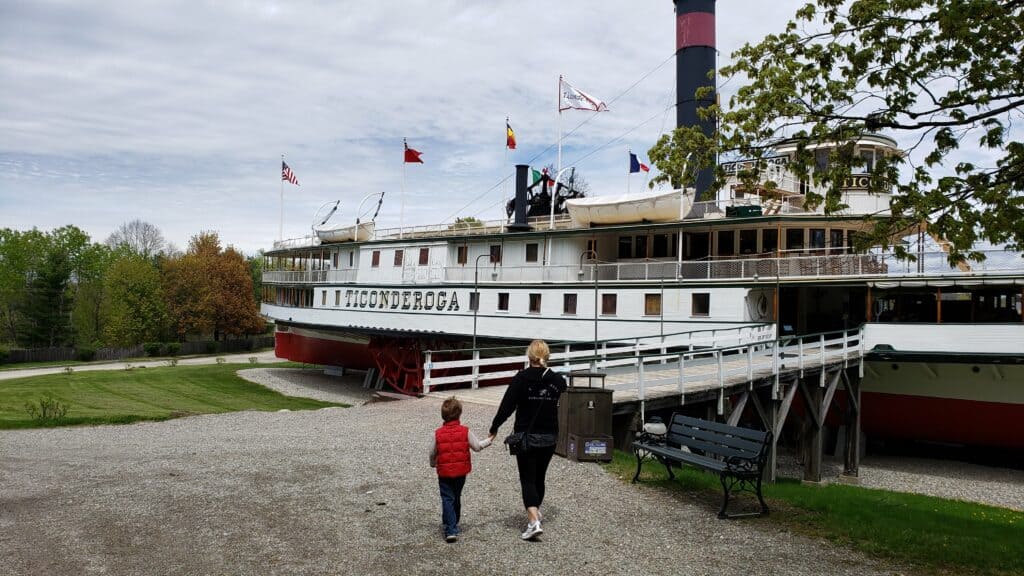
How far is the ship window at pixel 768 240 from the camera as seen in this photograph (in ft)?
84.0

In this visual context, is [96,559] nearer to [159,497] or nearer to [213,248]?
[159,497]

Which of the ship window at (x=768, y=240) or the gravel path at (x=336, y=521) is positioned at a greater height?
the ship window at (x=768, y=240)

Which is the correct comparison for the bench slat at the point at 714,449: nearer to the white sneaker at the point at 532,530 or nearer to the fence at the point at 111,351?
the white sneaker at the point at 532,530

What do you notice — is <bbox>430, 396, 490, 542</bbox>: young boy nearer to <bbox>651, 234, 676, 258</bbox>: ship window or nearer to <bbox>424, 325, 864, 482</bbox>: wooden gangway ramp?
<bbox>424, 325, 864, 482</bbox>: wooden gangway ramp

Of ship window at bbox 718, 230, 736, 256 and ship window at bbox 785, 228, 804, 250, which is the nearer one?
ship window at bbox 785, 228, 804, 250

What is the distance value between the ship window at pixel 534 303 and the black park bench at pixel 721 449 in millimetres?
17296

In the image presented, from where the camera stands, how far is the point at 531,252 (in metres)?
30.0

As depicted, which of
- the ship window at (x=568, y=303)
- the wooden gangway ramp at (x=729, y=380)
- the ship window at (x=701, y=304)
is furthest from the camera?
the ship window at (x=568, y=303)

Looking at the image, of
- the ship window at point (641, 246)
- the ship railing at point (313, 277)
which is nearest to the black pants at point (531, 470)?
the ship window at point (641, 246)

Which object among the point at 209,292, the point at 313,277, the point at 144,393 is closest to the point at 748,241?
the point at 313,277

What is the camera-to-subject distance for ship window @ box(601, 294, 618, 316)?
26.2m

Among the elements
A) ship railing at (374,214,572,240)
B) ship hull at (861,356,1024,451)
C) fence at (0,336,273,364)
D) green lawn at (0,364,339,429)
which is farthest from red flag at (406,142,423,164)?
fence at (0,336,273,364)

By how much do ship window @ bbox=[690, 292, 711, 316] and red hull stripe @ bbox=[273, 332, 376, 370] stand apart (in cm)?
2009

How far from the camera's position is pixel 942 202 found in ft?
27.1
